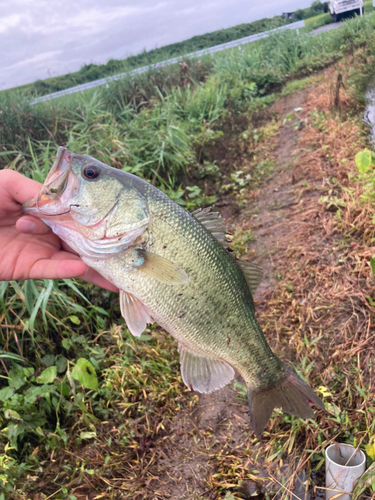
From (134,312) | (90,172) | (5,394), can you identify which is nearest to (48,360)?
(5,394)

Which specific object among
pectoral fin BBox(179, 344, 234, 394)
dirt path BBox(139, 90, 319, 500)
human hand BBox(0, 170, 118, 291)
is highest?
human hand BBox(0, 170, 118, 291)

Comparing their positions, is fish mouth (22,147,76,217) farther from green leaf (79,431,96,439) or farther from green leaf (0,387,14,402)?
green leaf (79,431,96,439)

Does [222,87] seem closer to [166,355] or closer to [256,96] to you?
[256,96]

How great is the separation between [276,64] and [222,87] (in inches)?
128

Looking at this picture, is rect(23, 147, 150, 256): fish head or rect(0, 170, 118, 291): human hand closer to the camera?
rect(23, 147, 150, 256): fish head

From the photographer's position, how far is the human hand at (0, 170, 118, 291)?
207 centimetres

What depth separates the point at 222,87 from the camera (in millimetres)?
8703

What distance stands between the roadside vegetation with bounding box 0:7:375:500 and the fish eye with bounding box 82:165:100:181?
174 cm

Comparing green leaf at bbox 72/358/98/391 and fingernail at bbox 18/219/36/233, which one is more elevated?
fingernail at bbox 18/219/36/233

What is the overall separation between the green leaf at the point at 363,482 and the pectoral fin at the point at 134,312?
4.45ft

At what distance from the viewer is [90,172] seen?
1784 millimetres

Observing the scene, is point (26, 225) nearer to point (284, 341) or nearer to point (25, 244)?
point (25, 244)

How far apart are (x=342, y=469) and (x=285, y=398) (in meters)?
0.48

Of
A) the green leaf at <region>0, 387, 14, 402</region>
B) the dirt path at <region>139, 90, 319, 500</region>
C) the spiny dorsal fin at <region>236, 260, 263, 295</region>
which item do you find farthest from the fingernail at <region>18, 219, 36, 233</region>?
the dirt path at <region>139, 90, 319, 500</region>
